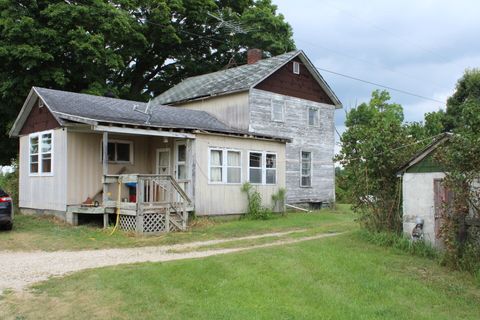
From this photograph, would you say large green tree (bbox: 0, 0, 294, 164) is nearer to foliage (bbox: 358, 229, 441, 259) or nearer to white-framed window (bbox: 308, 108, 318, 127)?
white-framed window (bbox: 308, 108, 318, 127)

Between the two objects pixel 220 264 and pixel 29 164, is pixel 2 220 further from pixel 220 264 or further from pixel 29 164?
pixel 220 264

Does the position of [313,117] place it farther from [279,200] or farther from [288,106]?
[279,200]

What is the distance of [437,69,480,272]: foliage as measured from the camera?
8.67m

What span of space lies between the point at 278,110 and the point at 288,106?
28.9 inches

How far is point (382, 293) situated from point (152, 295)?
3499 mm

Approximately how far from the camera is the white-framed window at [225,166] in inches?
717

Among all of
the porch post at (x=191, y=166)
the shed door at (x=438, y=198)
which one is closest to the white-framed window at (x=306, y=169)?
the porch post at (x=191, y=166)

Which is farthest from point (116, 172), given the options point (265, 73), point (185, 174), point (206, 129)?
point (265, 73)

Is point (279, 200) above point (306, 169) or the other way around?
the other way around

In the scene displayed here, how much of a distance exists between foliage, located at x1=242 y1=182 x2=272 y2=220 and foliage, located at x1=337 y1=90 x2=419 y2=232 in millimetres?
6391

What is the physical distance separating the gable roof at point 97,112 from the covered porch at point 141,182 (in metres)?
0.57

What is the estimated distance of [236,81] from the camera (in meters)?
23.7

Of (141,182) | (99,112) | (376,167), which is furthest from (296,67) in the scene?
(376,167)

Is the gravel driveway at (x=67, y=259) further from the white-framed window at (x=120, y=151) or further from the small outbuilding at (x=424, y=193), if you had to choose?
the white-framed window at (x=120, y=151)
